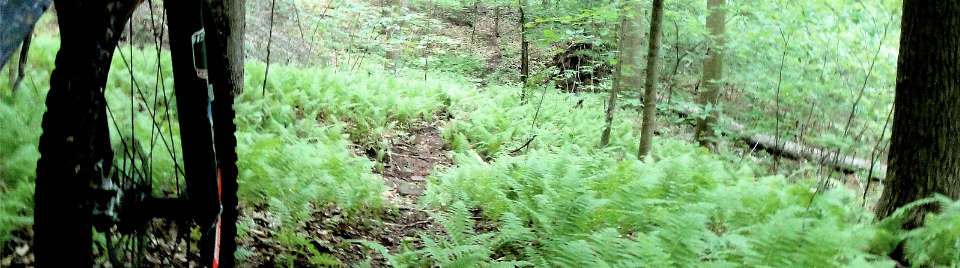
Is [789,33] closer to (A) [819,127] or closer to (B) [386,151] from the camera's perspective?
(A) [819,127]

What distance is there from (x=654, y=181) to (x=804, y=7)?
21.0 feet

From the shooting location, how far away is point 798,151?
32.4 ft

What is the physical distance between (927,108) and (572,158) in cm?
318

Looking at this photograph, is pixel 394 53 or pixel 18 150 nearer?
pixel 18 150

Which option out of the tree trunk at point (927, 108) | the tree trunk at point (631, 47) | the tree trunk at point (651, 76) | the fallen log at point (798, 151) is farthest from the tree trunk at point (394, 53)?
the tree trunk at point (927, 108)

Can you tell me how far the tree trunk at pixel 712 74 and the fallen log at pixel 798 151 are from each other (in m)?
0.33

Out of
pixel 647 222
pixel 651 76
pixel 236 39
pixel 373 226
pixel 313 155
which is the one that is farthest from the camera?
pixel 651 76

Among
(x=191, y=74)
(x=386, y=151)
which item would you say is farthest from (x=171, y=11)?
(x=386, y=151)

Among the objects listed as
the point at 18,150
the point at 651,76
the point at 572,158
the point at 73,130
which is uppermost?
the point at 651,76

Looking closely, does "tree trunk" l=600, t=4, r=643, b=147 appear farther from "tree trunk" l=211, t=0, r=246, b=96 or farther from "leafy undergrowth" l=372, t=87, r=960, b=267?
"tree trunk" l=211, t=0, r=246, b=96

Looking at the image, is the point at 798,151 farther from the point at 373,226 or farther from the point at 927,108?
the point at 373,226

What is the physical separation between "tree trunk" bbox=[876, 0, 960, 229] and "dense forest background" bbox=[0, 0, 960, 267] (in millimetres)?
22

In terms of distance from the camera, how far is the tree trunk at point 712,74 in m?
10.7

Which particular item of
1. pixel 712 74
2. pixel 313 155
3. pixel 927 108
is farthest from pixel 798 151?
pixel 313 155
